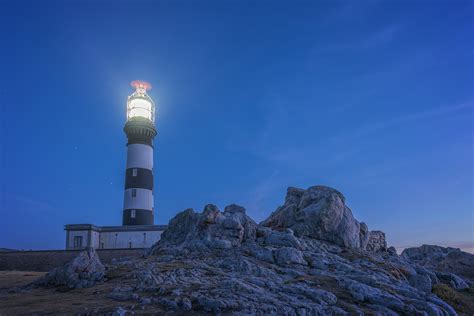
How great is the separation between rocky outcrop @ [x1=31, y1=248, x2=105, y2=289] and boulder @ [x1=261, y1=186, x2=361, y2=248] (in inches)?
665

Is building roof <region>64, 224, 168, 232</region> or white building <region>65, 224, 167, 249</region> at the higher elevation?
building roof <region>64, 224, 168, 232</region>

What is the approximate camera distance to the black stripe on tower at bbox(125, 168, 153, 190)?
182ft

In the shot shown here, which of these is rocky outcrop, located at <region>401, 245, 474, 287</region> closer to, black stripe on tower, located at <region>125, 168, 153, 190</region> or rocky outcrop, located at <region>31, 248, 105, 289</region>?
rocky outcrop, located at <region>31, 248, 105, 289</region>

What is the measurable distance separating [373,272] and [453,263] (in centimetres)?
2058

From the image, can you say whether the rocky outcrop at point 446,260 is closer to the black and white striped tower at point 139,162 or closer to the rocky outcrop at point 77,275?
the rocky outcrop at point 77,275

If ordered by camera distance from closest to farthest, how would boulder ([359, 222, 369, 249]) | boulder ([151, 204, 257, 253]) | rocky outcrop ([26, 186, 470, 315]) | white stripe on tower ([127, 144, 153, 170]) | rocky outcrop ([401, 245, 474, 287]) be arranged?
rocky outcrop ([26, 186, 470, 315]), boulder ([151, 204, 257, 253]), boulder ([359, 222, 369, 249]), rocky outcrop ([401, 245, 474, 287]), white stripe on tower ([127, 144, 153, 170])

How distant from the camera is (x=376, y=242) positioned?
37.2m

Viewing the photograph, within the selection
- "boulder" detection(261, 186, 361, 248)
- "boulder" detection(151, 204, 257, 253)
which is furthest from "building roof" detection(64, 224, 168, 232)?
"boulder" detection(261, 186, 361, 248)

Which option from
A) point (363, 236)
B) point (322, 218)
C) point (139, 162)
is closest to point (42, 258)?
point (139, 162)

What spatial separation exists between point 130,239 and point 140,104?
2232 cm

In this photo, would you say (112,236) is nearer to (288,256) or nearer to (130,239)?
(130,239)

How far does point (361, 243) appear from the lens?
32.9 m

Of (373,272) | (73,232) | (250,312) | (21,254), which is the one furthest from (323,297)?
(73,232)

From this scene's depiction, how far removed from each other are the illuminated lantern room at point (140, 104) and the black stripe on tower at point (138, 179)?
30.1 feet
